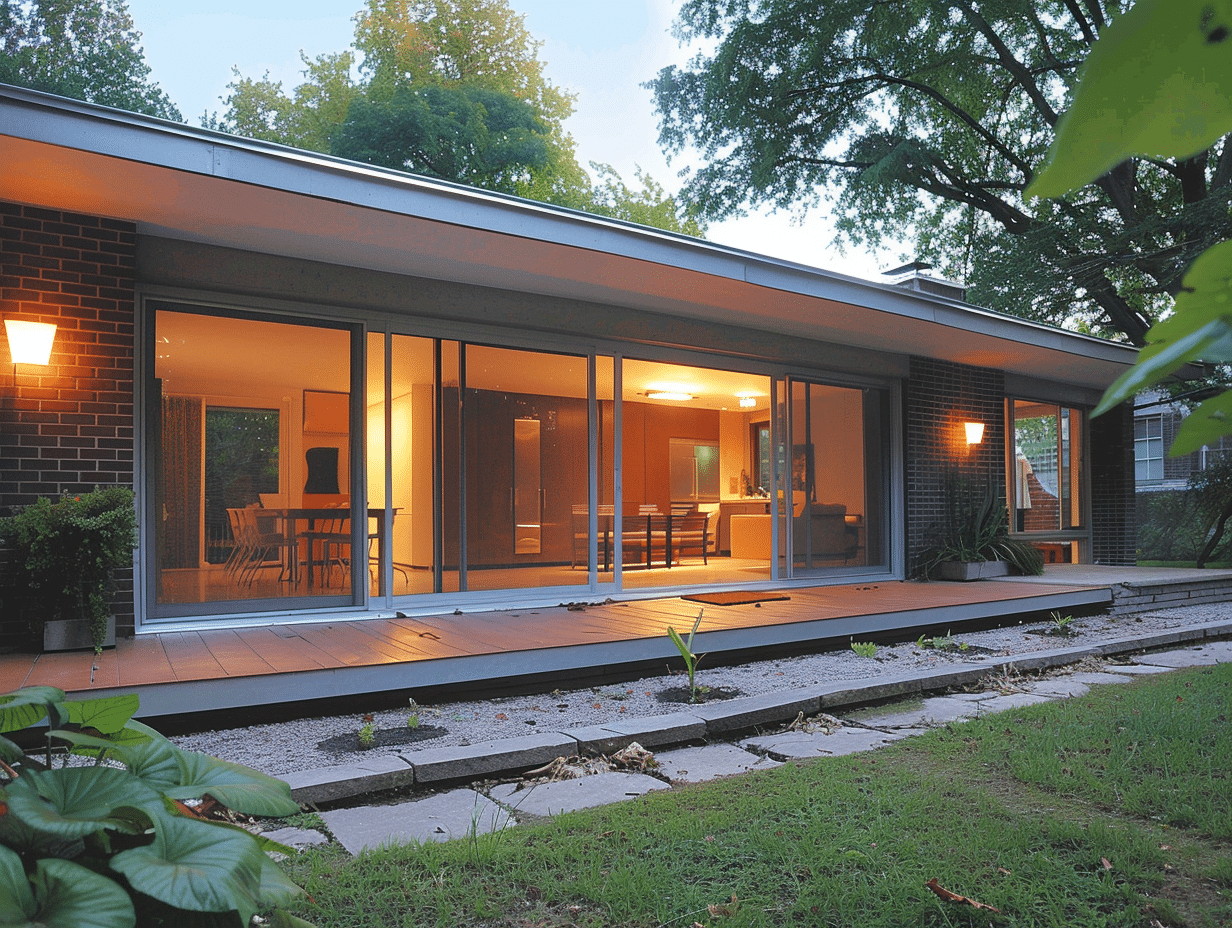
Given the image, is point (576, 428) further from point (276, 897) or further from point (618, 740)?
point (276, 897)

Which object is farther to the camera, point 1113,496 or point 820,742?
point 1113,496

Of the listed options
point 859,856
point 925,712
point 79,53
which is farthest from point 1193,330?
point 79,53

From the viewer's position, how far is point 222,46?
24266 millimetres

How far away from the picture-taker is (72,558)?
14.6 feet

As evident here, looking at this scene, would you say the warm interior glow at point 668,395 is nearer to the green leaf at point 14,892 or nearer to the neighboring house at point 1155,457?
the neighboring house at point 1155,457

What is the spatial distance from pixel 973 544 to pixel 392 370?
6.20m

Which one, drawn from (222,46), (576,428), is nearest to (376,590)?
(576,428)

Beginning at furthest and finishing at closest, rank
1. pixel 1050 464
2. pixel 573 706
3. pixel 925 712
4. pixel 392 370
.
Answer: pixel 1050 464
pixel 392 370
pixel 573 706
pixel 925 712

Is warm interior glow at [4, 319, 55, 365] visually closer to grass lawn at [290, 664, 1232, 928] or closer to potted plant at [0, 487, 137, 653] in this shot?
potted plant at [0, 487, 137, 653]

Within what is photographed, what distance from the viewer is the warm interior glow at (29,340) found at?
4562 mm

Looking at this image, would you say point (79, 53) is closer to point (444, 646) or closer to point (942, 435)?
point (942, 435)

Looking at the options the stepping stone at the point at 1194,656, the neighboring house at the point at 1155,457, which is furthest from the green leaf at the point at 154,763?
the neighboring house at the point at 1155,457

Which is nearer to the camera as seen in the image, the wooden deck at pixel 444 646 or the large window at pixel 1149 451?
the wooden deck at pixel 444 646

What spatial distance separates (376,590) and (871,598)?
380cm
